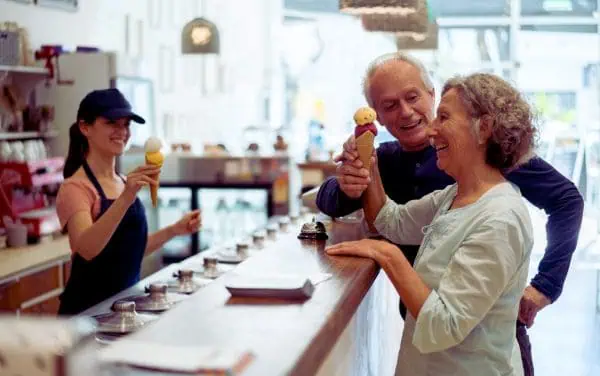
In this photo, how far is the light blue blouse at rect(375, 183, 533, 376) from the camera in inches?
82.5

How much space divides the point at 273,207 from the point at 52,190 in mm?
2286

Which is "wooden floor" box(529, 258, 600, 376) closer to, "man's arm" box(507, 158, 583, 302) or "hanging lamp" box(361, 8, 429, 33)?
"hanging lamp" box(361, 8, 429, 33)

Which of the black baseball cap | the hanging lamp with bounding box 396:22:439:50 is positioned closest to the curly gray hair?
the black baseball cap

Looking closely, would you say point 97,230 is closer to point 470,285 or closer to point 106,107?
point 106,107

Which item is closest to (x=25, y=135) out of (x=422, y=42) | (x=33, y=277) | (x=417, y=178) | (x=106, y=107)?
(x=33, y=277)

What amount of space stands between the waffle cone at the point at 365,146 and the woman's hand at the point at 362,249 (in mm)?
299

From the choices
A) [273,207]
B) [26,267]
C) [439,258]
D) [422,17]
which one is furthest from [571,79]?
[439,258]

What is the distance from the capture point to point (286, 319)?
1867 mm

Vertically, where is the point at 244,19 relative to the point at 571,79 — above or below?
above

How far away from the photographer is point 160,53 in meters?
9.96

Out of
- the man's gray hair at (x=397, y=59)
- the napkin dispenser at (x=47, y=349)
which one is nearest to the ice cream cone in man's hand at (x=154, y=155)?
the man's gray hair at (x=397, y=59)

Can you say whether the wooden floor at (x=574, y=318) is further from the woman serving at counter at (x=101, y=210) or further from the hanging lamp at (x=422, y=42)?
the woman serving at counter at (x=101, y=210)

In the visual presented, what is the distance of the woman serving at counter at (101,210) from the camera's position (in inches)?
132

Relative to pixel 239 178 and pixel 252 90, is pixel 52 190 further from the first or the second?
pixel 252 90
